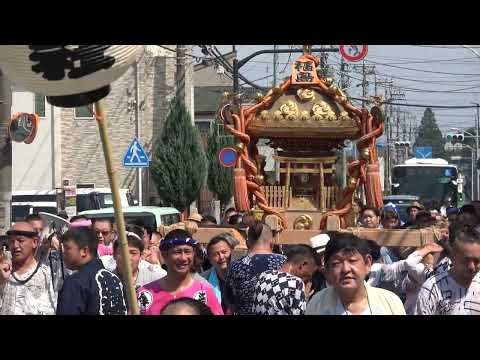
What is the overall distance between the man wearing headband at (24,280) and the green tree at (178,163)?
26797 millimetres

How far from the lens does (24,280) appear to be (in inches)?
286

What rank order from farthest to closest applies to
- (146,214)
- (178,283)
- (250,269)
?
(146,214) → (250,269) → (178,283)

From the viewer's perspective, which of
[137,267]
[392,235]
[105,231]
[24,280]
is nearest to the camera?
[24,280]

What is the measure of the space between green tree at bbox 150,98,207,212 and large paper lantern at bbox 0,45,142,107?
96.1ft

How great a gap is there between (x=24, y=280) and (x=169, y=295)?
4.34 ft

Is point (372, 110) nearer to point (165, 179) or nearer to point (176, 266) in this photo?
point (176, 266)

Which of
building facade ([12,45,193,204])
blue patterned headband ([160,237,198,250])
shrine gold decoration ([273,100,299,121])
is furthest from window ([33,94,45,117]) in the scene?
blue patterned headband ([160,237,198,250])

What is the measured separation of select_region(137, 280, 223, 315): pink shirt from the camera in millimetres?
6363

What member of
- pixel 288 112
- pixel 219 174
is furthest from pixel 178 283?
pixel 219 174

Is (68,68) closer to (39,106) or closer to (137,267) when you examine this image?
(137,267)

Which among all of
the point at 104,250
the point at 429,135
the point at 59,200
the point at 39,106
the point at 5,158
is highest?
the point at 429,135
